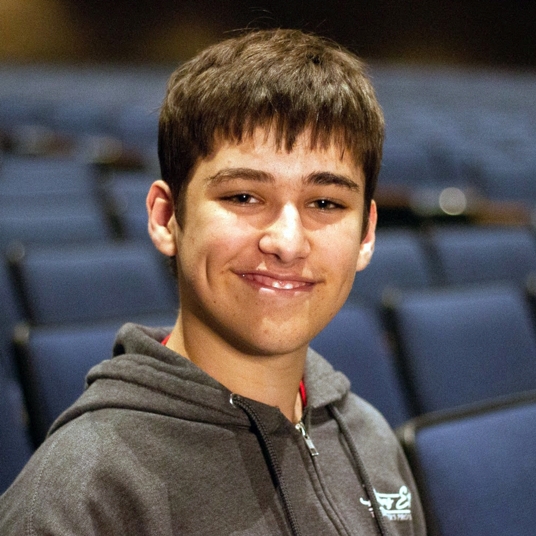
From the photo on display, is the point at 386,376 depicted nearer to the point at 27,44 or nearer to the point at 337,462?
the point at 337,462

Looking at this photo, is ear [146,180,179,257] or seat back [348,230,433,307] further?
seat back [348,230,433,307]

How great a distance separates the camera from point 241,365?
416mm

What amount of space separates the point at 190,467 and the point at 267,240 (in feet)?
0.42

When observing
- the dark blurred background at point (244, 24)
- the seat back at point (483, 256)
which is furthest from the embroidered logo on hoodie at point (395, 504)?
the dark blurred background at point (244, 24)

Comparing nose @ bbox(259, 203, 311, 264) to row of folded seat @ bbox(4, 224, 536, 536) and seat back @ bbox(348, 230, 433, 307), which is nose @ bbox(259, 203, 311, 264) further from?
seat back @ bbox(348, 230, 433, 307)

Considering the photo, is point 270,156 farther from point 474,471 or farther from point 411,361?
point 411,361

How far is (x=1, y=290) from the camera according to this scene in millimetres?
813

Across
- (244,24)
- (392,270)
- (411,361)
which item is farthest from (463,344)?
(244,24)

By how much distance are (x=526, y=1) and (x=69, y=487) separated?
5.33 metres

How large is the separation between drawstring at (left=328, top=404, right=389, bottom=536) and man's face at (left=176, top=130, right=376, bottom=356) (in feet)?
0.27

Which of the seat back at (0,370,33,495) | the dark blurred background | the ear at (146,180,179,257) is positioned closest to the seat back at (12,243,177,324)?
the seat back at (0,370,33,495)

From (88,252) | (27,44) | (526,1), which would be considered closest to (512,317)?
(88,252)

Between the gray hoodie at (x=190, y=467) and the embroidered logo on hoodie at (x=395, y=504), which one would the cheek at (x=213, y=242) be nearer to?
the gray hoodie at (x=190, y=467)

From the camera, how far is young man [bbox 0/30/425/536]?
37 centimetres
